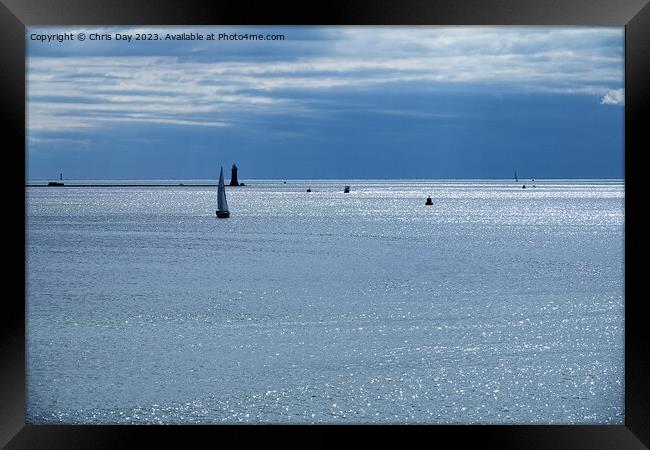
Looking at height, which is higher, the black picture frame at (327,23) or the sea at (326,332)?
the black picture frame at (327,23)

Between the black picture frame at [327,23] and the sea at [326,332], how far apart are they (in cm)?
457

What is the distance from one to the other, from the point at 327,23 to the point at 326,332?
10631 mm

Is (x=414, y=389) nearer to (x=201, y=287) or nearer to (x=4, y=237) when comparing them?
(x=4, y=237)

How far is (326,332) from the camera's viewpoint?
14516 mm

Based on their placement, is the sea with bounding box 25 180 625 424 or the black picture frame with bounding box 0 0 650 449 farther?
the sea with bounding box 25 180 625 424

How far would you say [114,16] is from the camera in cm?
431

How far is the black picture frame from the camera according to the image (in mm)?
4211

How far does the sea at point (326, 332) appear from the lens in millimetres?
9438

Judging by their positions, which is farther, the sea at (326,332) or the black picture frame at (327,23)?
the sea at (326,332)

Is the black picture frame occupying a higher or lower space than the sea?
higher

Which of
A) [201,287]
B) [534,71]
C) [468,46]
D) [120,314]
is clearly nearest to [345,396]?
[120,314]

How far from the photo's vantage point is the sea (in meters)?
9.44

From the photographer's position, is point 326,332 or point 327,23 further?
point 326,332

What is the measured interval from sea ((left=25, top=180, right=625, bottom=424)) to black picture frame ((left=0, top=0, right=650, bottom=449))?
457cm
